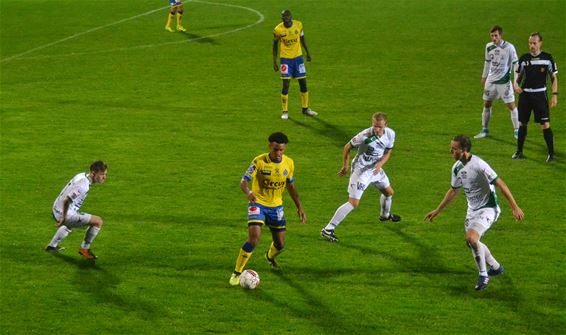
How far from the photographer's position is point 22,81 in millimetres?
30609

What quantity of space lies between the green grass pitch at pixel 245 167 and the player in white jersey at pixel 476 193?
24.0 inches

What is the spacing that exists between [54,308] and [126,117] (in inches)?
483

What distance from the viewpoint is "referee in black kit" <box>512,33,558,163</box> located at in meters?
21.1

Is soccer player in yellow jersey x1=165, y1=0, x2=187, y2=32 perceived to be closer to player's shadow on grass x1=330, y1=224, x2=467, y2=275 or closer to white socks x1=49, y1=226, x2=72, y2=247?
white socks x1=49, y1=226, x2=72, y2=247

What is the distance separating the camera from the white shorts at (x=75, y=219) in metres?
15.8

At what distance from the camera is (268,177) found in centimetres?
1493

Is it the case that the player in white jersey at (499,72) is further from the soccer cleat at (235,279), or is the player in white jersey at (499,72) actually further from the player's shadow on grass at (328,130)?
the soccer cleat at (235,279)

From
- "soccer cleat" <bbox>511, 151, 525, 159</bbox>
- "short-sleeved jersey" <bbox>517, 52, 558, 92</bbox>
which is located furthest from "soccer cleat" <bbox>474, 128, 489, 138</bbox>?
"short-sleeved jersey" <bbox>517, 52, 558, 92</bbox>

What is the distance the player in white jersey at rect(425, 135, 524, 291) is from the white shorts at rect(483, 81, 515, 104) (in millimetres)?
8623

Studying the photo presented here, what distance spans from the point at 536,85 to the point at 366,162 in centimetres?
567

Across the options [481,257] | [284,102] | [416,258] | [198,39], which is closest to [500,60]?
[284,102]

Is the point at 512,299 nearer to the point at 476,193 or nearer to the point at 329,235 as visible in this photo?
the point at 476,193

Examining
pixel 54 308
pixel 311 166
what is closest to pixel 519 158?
pixel 311 166

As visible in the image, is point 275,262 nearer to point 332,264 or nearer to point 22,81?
point 332,264
